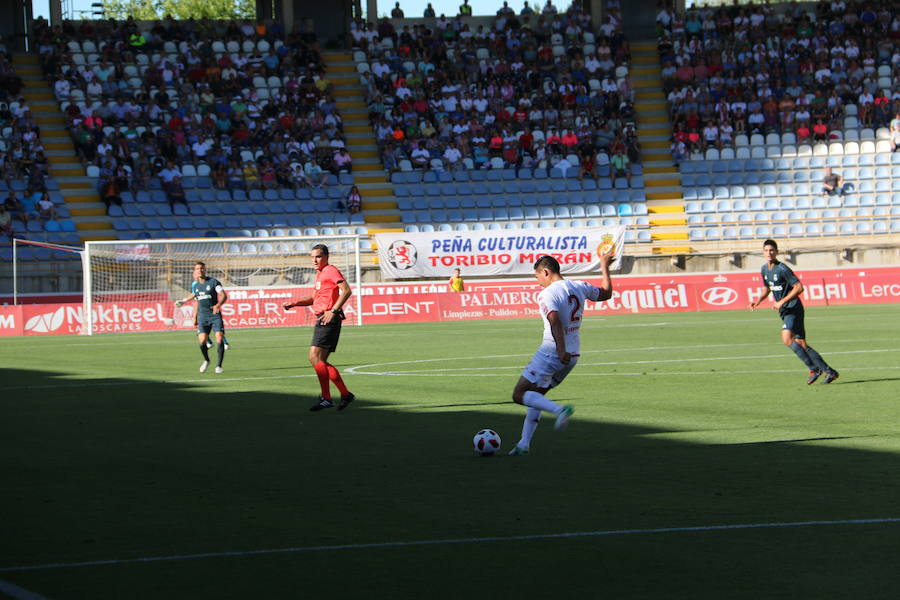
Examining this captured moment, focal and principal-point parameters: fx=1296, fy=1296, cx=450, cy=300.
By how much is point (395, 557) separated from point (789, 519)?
261cm

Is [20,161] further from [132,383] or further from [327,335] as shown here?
[327,335]

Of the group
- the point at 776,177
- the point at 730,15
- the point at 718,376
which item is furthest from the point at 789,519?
the point at 730,15

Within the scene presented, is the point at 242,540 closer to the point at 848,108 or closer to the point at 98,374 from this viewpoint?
the point at 98,374

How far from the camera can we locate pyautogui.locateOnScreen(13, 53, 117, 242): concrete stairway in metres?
43.6

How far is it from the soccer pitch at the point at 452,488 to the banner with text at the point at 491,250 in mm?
22422

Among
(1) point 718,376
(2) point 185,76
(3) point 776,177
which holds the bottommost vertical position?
(1) point 718,376

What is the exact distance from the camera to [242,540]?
7918 millimetres

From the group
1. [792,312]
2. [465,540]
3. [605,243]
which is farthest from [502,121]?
[465,540]

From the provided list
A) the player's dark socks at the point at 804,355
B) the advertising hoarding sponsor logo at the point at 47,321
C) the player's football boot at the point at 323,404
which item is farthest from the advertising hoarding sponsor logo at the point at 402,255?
the player's football boot at the point at 323,404

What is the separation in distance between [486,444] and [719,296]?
3124cm

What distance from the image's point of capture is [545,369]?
1136cm

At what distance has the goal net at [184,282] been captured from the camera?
125 ft

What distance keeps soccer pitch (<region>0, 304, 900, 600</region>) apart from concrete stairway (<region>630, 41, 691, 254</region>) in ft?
83.9

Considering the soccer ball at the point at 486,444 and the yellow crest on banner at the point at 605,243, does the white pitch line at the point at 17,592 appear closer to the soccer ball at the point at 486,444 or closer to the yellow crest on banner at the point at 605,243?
the soccer ball at the point at 486,444
